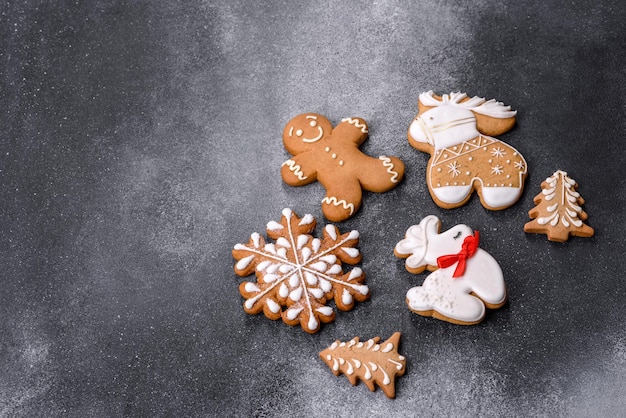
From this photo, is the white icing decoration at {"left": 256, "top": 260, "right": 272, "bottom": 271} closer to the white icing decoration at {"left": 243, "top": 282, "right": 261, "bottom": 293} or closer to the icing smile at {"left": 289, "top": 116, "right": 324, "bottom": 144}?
the white icing decoration at {"left": 243, "top": 282, "right": 261, "bottom": 293}

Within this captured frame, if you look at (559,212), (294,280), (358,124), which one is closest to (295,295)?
(294,280)

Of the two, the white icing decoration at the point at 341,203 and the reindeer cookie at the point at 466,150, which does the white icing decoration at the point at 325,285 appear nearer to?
the white icing decoration at the point at 341,203

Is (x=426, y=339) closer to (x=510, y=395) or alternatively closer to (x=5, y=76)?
(x=510, y=395)

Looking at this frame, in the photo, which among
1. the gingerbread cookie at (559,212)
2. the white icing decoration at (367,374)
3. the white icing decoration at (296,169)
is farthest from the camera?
the white icing decoration at (296,169)

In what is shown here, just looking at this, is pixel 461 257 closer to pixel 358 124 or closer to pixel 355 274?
pixel 355 274

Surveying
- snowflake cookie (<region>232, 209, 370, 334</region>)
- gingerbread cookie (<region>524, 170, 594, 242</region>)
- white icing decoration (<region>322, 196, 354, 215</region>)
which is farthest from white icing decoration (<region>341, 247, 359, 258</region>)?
gingerbread cookie (<region>524, 170, 594, 242</region>)

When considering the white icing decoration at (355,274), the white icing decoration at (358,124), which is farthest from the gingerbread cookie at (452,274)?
the white icing decoration at (358,124)
